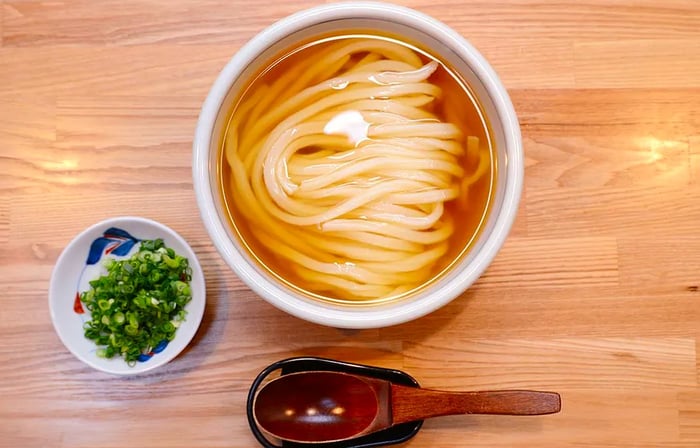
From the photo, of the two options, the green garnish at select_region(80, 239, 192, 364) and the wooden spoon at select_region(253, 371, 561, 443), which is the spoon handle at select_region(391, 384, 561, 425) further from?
the green garnish at select_region(80, 239, 192, 364)

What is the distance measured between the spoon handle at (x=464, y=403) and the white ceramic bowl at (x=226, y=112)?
20cm

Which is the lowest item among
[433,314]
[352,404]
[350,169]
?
[352,404]

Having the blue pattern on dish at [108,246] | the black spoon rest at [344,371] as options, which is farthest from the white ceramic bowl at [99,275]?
the black spoon rest at [344,371]

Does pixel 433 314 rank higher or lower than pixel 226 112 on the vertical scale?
lower

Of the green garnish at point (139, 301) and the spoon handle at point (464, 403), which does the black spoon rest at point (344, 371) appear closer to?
the spoon handle at point (464, 403)

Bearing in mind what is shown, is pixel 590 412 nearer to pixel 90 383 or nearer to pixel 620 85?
pixel 620 85

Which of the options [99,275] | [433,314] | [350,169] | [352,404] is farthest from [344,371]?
[99,275]

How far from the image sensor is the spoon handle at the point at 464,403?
120 centimetres

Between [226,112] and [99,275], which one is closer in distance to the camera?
[226,112]

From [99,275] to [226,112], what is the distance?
404 millimetres

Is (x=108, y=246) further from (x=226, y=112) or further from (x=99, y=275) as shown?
(x=226, y=112)

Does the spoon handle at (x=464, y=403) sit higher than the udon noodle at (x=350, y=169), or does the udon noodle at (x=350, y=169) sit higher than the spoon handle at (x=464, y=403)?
the udon noodle at (x=350, y=169)

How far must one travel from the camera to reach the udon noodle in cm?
113

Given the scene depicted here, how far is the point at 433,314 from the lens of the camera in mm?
1297
